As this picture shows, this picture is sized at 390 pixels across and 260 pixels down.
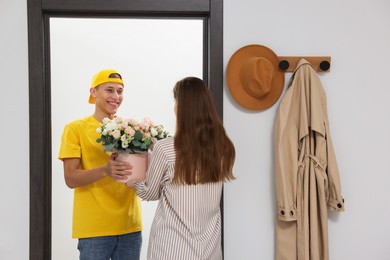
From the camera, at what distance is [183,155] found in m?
1.62

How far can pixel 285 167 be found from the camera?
2197mm

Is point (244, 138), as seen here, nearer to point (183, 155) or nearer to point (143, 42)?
point (183, 155)

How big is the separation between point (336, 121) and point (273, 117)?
0.39 metres

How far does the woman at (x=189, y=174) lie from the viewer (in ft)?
5.35

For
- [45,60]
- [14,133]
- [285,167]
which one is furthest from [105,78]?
[285,167]

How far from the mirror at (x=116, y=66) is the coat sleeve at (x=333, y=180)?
38.8 inches

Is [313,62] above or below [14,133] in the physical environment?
above

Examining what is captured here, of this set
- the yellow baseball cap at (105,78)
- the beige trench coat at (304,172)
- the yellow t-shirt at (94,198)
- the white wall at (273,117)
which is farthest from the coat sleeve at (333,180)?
the yellow baseball cap at (105,78)

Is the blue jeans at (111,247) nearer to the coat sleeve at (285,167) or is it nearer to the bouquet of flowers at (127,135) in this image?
the bouquet of flowers at (127,135)

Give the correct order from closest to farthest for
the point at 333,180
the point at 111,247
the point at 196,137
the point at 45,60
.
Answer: the point at 196,137
the point at 111,247
the point at 333,180
the point at 45,60

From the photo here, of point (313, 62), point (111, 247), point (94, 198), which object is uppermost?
point (313, 62)

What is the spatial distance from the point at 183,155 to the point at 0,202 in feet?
4.18

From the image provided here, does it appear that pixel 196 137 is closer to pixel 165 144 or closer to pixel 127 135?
pixel 165 144

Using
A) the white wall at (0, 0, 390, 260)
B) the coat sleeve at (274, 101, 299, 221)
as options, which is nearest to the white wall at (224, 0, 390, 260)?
the white wall at (0, 0, 390, 260)
